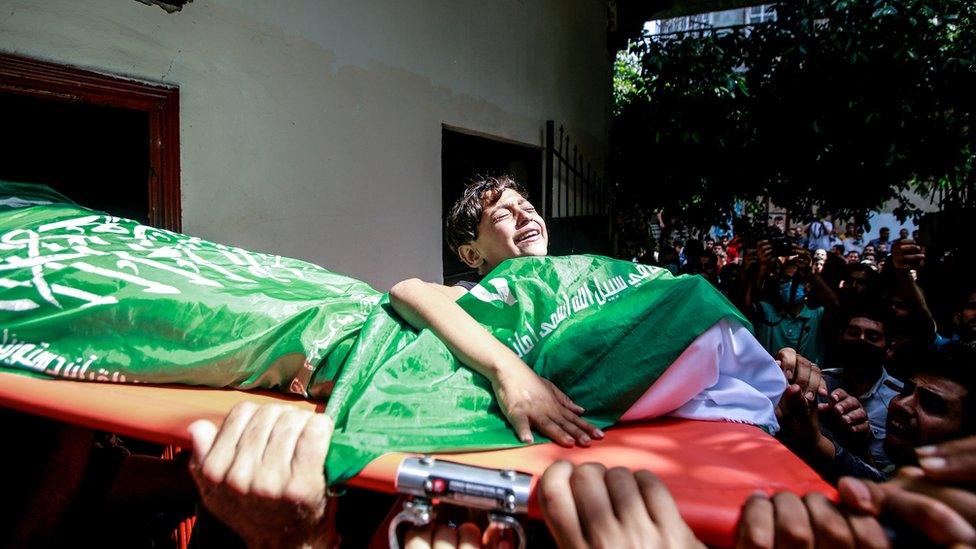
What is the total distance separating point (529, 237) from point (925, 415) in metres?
1.45

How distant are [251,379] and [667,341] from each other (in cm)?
95

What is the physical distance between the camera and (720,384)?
4.17 feet

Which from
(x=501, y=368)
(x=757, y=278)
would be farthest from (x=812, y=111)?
(x=501, y=368)

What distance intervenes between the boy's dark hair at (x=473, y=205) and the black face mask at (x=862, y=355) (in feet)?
A: 5.82

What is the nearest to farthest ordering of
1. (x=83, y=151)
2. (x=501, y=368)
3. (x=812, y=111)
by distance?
(x=501, y=368), (x=83, y=151), (x=812, y=111)

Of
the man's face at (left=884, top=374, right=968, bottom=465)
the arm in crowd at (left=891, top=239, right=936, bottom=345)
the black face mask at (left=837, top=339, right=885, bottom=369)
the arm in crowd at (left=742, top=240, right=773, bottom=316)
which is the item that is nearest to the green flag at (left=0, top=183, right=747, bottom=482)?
the man's face at (left=884, top=374, right=968, bottom=465)

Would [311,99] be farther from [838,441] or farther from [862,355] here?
[862,355]

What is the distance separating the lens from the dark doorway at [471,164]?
479cm

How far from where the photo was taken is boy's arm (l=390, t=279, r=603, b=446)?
1101 millimetres

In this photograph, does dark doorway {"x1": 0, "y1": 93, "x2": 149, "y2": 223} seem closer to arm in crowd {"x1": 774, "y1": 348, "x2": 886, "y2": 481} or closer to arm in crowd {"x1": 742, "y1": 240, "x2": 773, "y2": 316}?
arm in crowd {"x1": 774, "y1": 348, "x2": 886, "y2": 481}

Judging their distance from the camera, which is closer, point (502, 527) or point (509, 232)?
point (502, 527)

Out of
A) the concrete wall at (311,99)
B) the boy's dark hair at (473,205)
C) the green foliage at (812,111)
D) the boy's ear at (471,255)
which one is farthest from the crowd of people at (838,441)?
the green foliage at (812,111)

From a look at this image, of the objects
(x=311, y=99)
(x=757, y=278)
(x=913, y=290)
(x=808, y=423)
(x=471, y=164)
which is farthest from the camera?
(x=471, y=164)

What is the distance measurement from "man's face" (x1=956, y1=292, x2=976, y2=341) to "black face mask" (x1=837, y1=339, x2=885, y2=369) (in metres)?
0.42
